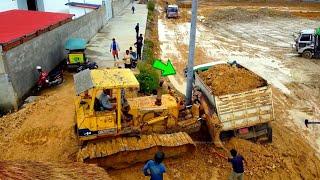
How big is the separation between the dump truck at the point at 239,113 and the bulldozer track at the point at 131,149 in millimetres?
1130

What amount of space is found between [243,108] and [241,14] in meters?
33.5

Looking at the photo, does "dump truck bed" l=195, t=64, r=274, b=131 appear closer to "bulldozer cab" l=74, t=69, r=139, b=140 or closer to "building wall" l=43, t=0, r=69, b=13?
"bulldozer cab" l=74, t=69, r=139, b=140

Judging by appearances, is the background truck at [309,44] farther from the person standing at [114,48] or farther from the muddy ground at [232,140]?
the person standing at [114,48]

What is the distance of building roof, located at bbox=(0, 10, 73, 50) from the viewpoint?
14.1 meters

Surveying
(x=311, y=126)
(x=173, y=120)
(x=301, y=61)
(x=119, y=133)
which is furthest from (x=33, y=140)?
(x=301, y=61)

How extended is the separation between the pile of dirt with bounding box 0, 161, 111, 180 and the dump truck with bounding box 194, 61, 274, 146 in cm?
489

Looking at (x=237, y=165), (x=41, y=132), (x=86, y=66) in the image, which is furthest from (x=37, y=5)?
(x=237, y=165)

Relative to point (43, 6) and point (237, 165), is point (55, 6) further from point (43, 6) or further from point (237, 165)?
point (237, 165)

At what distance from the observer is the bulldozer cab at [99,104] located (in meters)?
8.88

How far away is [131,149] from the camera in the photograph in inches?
356

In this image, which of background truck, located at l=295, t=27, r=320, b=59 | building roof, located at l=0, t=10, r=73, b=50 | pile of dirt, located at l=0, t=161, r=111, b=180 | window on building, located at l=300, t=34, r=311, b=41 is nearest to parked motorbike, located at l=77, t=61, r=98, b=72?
building roof, located at l=0, t=10, r=73, b=50

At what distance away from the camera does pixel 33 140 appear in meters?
10.7

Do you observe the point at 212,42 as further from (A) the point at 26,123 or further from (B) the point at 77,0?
(A) the point at 26,123

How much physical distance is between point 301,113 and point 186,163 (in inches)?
263
